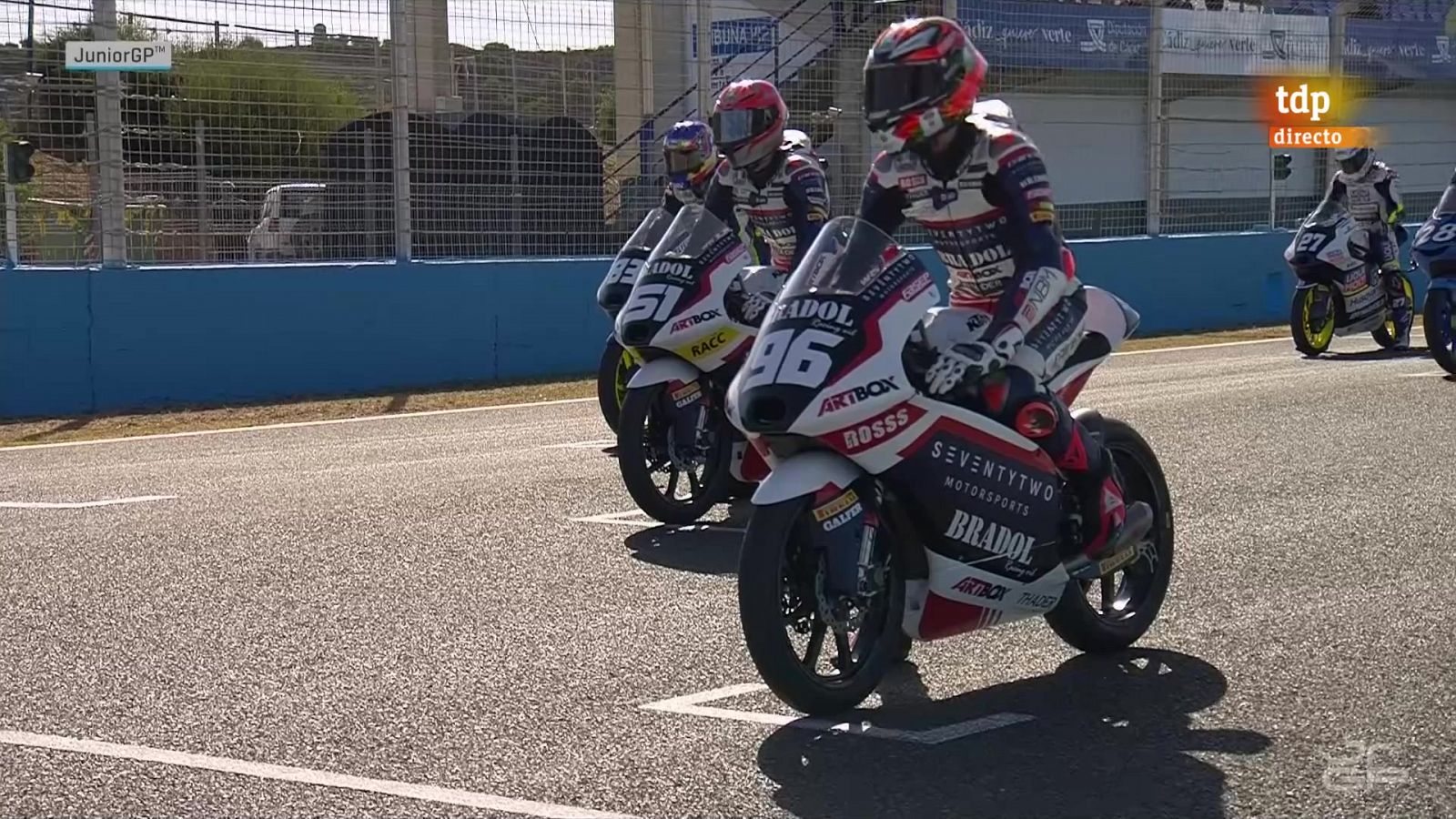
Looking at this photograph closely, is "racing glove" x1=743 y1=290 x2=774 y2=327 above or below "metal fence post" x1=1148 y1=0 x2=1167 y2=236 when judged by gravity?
below

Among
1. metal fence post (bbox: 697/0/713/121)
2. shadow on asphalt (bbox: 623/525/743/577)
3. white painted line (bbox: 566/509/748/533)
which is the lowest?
shadow on asphalt (bbox: 623/525/743/577)

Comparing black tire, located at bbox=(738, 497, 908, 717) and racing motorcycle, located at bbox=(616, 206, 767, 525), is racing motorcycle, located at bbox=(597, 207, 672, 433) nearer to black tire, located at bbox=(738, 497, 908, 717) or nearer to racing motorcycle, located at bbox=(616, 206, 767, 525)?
racing motorcycle, located at bbox=(616, 206, 767, 525)

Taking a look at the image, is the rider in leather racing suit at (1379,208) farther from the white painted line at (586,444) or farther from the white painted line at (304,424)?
Answer: the white painted line at (586,444)

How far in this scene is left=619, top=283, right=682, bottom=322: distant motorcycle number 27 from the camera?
8773 mm

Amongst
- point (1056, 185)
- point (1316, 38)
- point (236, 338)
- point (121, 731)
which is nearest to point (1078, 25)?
point (1056, 185)

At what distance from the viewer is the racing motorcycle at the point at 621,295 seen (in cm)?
970

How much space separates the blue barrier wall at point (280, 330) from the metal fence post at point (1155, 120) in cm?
710

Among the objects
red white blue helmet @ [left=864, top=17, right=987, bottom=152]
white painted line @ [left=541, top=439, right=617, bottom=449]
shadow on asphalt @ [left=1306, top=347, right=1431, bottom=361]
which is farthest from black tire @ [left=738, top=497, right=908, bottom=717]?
shadow on asphalt @ [left=1306, top=347, right=1431, bottom=361]

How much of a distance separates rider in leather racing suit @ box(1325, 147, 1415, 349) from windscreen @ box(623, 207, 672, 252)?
8.62m

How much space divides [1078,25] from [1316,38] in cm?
387

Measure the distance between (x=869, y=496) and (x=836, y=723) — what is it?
61cm

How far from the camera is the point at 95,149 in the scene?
579 inches

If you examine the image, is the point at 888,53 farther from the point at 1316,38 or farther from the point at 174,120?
the point at 1316,38

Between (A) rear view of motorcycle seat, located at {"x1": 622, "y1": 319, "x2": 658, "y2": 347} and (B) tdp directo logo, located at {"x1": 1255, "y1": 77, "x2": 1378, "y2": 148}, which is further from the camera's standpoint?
(B) tdp directo logo, located at {"x1": 1255, "y1": 77, "x2": 1378, "y2": 148}
